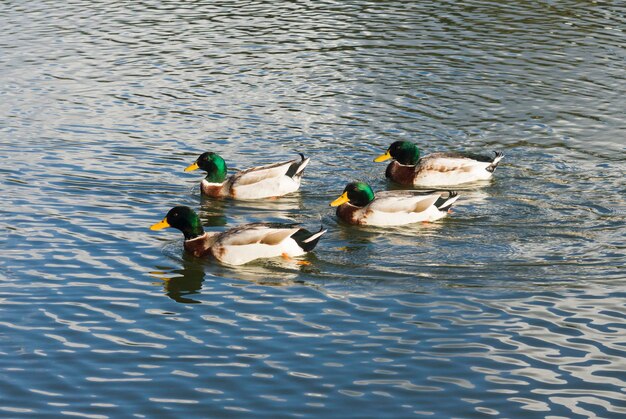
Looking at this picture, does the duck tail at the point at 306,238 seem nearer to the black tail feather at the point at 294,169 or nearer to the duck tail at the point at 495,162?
the black tail feather at the point at 294,169

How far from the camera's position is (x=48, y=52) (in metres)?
28.4

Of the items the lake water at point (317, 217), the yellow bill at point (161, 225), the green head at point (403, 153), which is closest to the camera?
the lake water at point (317, 217)

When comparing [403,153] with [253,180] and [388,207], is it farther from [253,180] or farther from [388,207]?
[253,180]

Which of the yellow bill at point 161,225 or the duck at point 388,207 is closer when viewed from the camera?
the yellow bill at point 161,225

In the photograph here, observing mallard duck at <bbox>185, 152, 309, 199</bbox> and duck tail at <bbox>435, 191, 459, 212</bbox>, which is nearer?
duck tail at <bbox>435, 191, 459, 212</bbox>

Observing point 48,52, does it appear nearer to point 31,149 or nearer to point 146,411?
point 31,149

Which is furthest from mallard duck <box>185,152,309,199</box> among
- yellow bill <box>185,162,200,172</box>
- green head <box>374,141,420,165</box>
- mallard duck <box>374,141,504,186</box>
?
mallard duck <box>374,141,504,186</box>

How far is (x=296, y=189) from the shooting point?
1909 cm

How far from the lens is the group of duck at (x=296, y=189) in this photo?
616 inches

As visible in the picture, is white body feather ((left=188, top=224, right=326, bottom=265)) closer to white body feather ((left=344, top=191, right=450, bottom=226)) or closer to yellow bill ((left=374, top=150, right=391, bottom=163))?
white body feather ((left=344, top=191, right=450, bottom=226))

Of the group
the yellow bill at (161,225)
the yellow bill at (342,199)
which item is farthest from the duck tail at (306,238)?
the yellow bill at (161,225)

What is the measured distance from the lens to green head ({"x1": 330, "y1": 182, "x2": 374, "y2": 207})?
1750cm

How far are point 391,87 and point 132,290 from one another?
1163cm

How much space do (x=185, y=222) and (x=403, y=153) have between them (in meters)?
4.94
